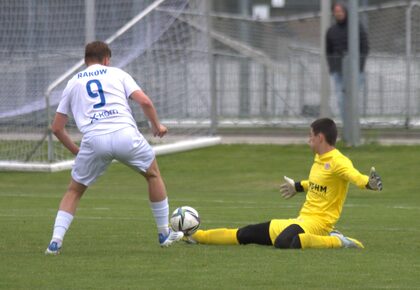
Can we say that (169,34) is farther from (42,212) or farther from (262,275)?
(262,275)

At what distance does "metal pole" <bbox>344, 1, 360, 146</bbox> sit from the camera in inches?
874

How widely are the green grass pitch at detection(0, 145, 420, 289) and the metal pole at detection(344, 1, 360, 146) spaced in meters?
0.39

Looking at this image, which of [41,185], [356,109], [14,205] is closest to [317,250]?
[14,205]

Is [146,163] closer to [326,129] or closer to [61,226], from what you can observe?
[61,226]

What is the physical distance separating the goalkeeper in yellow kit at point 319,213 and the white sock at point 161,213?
56cm

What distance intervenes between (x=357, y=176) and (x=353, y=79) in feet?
39.7

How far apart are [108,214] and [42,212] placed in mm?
890

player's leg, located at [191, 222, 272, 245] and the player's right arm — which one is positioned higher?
the player's right arm

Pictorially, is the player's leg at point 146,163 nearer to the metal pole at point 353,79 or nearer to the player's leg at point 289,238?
the player's leg at point 289,238

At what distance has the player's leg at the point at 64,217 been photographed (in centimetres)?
1047

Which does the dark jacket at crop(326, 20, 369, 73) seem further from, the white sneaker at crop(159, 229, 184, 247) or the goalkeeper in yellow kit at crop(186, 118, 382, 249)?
the white sneaker at crop(159, 229, 184, 247)

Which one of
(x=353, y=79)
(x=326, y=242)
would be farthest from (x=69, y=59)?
(x=326, y=242)

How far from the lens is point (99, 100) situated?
10617 mm

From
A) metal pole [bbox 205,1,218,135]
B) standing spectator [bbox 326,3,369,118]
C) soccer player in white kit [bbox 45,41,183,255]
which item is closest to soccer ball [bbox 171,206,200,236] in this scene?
soccer player in white kit [bbox 45,41,183,255]
